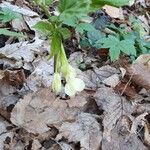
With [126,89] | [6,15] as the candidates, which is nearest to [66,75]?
[126,89]

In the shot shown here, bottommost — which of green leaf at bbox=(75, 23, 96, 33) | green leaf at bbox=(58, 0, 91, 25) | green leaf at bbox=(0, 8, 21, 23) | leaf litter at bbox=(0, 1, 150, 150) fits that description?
leaf litter at bbox=(0, 1, 150, 150)

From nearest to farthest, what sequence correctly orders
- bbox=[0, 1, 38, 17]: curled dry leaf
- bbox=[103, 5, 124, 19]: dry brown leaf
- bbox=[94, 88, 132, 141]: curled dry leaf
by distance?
1. bbox=[94, 88, 132, 141]: curled dry leaf
2. bbox=[0, 1, 38, 17]: curled dry leaf
3. bbox=[103, 5, 124, 19]: dry brown leaf

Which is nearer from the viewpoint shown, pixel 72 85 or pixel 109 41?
pixel 72 85

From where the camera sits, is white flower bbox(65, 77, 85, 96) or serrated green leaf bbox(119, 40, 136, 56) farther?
serrated green leaf bbox(119, 40, 136, 56)

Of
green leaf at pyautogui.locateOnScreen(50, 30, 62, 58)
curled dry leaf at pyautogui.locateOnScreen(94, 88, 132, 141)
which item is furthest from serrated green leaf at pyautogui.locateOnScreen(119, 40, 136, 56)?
green leaf at pyautogui.locateOnScreen(50, 30, 62, 58)

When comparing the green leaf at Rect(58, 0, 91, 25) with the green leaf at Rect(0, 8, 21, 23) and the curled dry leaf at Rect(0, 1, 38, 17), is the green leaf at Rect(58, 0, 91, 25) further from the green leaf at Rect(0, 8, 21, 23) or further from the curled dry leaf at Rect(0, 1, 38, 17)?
the curled dry leaf at Rect(0, 1, 38, 17)

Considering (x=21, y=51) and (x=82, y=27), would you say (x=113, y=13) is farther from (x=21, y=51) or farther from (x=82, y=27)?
(x=21, y=51)

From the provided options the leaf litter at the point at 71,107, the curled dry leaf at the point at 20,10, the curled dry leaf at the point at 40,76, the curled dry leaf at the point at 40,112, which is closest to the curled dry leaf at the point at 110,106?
the leaf litter at the point at 71,107
